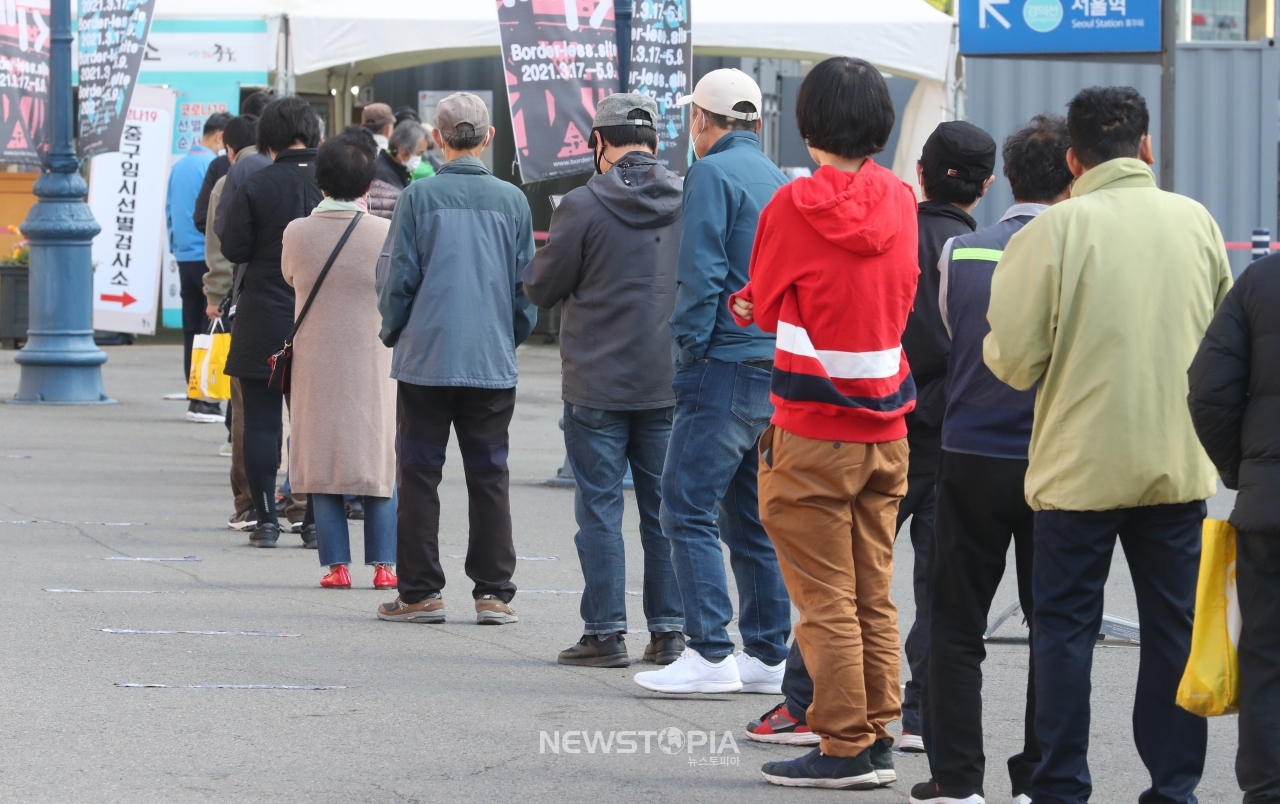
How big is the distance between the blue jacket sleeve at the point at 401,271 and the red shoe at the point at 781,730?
7.50 ft

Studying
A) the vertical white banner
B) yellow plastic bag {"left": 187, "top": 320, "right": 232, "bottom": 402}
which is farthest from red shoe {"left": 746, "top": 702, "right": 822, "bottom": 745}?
the vertical white banner

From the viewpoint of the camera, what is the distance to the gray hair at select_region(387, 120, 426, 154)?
10.1 m

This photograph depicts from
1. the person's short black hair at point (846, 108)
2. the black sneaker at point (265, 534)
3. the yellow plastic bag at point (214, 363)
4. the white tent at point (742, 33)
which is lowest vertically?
the black sneaker at point (265, 534)

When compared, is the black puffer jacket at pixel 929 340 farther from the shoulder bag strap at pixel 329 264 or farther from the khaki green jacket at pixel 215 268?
the khaki green jacket at pixel 215 268

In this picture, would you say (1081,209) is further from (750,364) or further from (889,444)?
(750,364)

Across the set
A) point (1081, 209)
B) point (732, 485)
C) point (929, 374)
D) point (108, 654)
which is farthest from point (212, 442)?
point (1081, 209)

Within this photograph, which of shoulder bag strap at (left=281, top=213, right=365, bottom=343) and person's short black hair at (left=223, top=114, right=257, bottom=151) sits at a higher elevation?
person's short black hair at (left=223, top=114, right=257, bottom=151)

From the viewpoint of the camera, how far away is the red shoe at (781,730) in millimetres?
5102

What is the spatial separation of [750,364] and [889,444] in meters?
0.94

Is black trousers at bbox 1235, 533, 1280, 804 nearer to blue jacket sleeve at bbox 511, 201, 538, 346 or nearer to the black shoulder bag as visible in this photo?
blue jacket sleeve at bbox 511, 201, 538, 346

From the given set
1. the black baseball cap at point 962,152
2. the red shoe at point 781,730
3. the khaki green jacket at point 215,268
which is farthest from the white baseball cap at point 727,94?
the khaki green jacket at point 215,268

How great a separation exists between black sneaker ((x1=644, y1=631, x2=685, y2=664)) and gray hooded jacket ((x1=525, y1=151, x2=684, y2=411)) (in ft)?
2.67

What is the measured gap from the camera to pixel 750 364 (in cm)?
542

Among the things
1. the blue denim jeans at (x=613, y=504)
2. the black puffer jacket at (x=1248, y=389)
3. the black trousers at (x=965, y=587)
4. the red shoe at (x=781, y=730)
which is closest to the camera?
the black puffer jacket at (x=1248, y=389)
